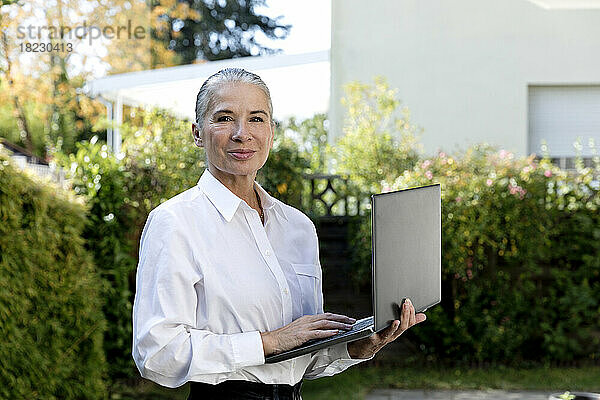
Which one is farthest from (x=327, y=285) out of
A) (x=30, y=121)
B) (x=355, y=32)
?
(x=30, y=121)

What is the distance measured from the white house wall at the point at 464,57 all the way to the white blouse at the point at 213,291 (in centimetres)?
788

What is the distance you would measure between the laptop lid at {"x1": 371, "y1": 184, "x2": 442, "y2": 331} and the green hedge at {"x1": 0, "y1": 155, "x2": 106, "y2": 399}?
8.85 ft

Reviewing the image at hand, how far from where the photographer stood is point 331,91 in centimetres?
991

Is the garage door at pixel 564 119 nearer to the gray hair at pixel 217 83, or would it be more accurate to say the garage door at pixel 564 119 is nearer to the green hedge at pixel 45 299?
the green hedge at pixel 45 299

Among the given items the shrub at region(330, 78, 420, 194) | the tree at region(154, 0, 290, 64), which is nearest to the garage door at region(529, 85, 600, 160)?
the shrub at region(330, 78, 420, 194)

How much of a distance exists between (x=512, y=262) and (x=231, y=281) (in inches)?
216

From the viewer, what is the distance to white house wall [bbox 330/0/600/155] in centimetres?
959

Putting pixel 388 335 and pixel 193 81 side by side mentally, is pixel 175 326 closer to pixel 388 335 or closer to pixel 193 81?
pixel 388 335

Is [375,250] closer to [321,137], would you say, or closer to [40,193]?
[40,193]

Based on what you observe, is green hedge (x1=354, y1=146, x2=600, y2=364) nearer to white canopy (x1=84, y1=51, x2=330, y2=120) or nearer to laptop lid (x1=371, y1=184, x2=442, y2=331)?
white canopy (x1=84, y1=51, x2=330, y2=120)

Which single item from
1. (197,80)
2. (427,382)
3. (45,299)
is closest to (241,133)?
(45,299)

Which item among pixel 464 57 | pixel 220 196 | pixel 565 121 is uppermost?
pixel 464 57

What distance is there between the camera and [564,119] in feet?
31.2

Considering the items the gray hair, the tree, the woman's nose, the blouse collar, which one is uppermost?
the tree
